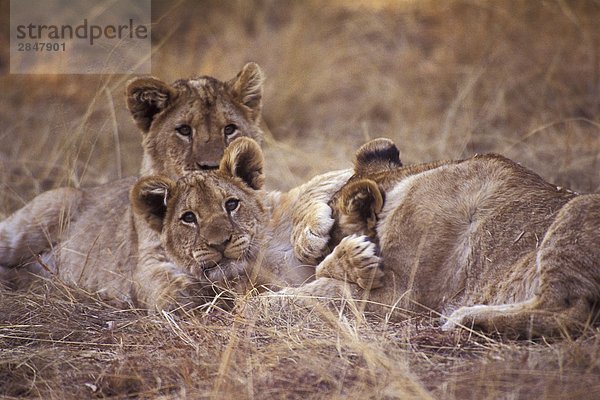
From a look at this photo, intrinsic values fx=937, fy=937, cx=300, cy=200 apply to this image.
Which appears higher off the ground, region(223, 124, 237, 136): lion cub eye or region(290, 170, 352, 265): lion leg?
region(223, 124, 237, 136): lion cub eye

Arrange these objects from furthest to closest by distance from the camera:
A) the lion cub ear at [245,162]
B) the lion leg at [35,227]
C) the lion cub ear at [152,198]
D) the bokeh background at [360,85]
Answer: the bokeh background at [360,85] < the lion leg at [35,227] < the lion cub ear at [245,162] < the lion cub ear at [152,198]

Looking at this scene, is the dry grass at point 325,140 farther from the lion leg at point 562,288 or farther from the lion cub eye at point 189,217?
the lion cub eye at point 189,217

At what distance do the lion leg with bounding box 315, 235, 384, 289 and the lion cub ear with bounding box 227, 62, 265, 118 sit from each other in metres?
1.75

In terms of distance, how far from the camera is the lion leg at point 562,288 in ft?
12.1

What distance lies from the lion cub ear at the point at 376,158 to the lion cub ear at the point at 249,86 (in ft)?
3.92

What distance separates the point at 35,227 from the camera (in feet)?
21.2

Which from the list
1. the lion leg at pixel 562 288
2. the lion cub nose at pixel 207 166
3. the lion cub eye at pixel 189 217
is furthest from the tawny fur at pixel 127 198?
the lion leg at pixel 562 288

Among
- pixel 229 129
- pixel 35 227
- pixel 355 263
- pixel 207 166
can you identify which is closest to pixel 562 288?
pixel 355 263

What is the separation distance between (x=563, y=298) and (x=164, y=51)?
8.11m

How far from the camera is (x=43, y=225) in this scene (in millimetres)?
6445

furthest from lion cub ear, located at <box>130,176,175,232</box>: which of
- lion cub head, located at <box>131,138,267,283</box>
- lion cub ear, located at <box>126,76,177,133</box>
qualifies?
lion cub ear, located at <box>126,76,177,133</box>

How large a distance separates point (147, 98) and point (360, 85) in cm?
528

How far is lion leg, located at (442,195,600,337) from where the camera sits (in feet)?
12.1

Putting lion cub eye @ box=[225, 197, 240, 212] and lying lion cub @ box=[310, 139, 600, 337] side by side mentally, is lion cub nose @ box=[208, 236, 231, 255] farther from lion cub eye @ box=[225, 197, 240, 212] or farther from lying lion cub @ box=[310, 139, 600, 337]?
lying lion cub @ box=[310, 139, 600, 337]
